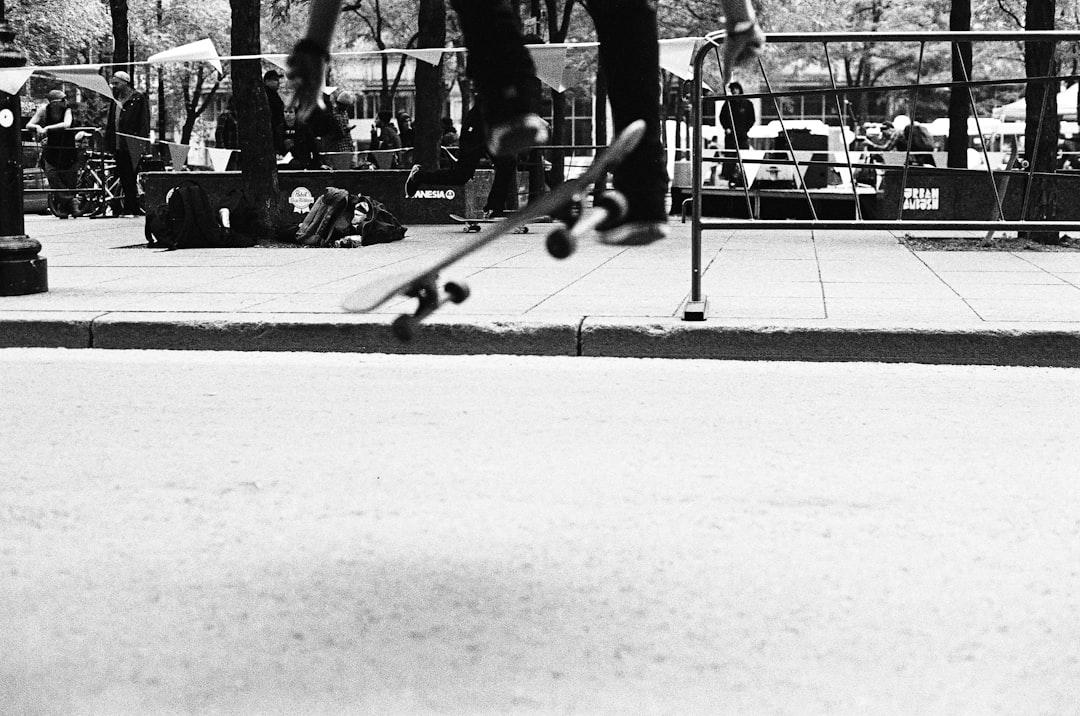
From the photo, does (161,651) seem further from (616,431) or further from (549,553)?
(616,431)

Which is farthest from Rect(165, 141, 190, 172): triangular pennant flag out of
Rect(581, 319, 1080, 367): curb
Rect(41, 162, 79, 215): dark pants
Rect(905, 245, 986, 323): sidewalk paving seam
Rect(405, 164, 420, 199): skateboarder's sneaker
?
Rect(581, 319, 1080, 367): curb

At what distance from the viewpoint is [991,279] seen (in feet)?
30.4

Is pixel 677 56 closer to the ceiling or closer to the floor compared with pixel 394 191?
closer to the ceiling

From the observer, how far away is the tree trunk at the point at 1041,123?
1039cm

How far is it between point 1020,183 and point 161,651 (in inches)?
408

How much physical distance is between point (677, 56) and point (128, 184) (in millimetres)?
8083

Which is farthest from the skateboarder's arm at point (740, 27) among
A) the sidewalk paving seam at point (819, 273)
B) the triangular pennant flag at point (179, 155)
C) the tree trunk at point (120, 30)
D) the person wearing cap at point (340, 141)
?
the tree trunk at point (120, 30)

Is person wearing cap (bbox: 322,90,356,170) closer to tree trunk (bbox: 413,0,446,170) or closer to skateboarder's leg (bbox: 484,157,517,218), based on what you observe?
tree trunk (bbox: 413,0,446,170)

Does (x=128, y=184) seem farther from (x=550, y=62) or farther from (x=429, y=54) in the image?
(x=550, y=62)

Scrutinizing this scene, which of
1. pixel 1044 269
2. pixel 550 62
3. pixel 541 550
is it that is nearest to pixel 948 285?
pixel 1044 269

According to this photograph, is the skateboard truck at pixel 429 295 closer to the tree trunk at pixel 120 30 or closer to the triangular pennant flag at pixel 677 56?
the triangular pennant flag at pixel 677 56

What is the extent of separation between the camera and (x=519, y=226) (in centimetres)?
412

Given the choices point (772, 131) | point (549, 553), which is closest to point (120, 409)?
point (549, 553)

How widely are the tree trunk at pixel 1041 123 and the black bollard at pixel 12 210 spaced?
6.78 meters
